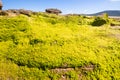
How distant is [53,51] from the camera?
12641mm

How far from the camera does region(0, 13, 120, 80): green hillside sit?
11598 millimetres

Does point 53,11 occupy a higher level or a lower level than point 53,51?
higher

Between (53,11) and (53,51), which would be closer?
(53,51)

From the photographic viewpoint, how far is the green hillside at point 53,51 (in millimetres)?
11598

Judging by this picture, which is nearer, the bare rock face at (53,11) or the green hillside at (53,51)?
the green hillside at (53,51)

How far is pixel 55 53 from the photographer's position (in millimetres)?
12555

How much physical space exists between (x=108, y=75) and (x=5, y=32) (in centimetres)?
613

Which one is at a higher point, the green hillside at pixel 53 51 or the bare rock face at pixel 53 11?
the bare rock face at pixel 53 11

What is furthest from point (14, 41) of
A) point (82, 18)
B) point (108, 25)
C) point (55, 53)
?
point (108, 25)

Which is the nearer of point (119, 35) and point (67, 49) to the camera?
point (67, 49)

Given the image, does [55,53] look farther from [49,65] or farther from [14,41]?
[14,41]

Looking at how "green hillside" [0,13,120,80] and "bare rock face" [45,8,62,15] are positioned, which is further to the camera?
"bare rock face" [45,8,62,15]

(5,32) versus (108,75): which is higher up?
(5,32)

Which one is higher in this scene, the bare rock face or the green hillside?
the bare rock face
